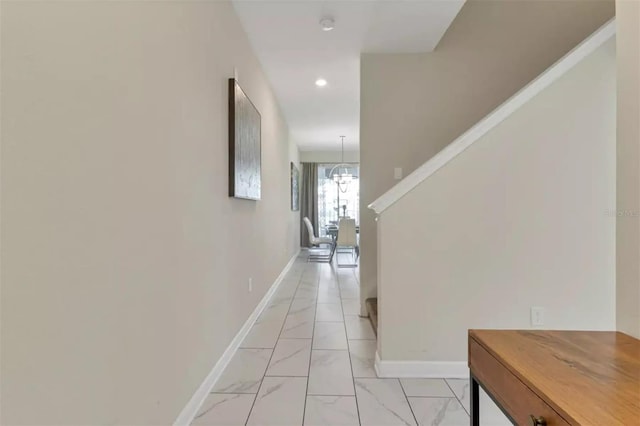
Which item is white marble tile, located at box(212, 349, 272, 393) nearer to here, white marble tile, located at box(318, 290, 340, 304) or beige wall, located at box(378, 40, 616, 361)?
beige wall, located at box(378, 40, 616, 361)

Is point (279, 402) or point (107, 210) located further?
point (279, 402)

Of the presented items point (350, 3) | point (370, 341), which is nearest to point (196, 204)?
point (370, 341)

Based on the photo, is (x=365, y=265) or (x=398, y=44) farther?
(x=365, y=265)

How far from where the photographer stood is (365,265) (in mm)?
3338

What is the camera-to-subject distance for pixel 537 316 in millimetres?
2062

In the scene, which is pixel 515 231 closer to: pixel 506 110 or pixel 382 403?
pixel 506 110

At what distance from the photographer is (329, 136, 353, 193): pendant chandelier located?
8.56 metres

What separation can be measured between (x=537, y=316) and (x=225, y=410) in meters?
1.87

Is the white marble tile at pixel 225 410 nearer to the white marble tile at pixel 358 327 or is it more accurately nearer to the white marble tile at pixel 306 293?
the white marble tile at pixel 358 327

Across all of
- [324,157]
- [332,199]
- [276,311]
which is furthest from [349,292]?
[324,157]

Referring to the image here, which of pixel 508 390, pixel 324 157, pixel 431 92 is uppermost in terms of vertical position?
pixel 324 157

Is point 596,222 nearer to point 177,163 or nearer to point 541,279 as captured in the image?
point 541,279

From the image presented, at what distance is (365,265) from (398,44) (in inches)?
81.7

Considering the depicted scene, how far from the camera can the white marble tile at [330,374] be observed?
6.40 ft
